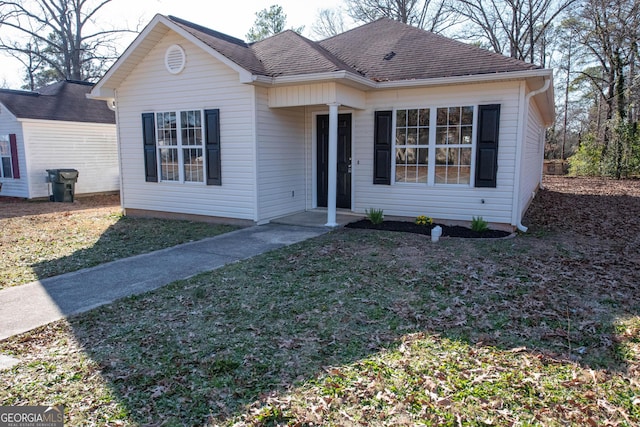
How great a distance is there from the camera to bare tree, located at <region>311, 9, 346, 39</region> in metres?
28.6

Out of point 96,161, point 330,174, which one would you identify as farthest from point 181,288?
point 96,161

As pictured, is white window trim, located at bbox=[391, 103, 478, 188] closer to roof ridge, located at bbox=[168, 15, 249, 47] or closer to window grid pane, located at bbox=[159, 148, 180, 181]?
roof ridge, located at bbox=[168, 15, 249, 47]

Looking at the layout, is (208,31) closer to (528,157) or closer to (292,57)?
(292,57)

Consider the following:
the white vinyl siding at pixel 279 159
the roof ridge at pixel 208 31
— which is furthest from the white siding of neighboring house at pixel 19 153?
the white vinyl siding at pixel 279 159

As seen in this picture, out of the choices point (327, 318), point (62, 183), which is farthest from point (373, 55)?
point (62, 183)

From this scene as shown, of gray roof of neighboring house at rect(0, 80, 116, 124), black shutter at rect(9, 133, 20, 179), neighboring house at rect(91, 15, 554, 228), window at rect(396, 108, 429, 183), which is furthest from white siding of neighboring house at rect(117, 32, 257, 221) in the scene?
black shutter at rect(9, 133, 20, 179)

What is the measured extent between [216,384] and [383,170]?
6.81m

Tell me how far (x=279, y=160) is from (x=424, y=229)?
3.38 metres

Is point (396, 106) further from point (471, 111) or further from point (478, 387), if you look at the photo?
point (478, 387)

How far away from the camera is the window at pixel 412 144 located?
28.7 feet

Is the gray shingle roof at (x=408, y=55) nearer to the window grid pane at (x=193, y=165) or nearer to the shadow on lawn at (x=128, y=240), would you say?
the window grid pane at (x=193, y=165)

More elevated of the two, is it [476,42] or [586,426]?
[476,42]

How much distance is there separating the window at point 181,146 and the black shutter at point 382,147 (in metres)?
3.72

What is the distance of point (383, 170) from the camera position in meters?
9.20
